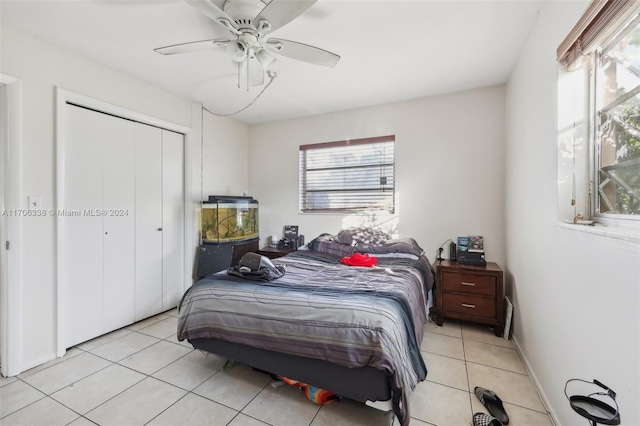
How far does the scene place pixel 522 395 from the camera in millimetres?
1727

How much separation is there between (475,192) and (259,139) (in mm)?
3201

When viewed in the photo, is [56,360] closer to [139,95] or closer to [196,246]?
[196,246]

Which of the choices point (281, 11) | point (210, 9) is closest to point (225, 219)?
point (210, 9)

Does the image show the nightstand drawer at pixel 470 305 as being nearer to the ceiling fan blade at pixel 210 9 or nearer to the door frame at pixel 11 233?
the ceiling fan blade at pixel 210 9

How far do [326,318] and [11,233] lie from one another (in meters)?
2.47

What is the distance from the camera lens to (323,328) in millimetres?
1482

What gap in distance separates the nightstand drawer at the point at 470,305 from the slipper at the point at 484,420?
4.10ft

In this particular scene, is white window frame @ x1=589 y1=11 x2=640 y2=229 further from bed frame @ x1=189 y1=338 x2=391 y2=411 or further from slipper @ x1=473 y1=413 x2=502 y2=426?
bed frame @ x1=189 y1=338 x2=391 y2=411

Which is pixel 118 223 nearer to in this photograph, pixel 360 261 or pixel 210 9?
pixel 210 9

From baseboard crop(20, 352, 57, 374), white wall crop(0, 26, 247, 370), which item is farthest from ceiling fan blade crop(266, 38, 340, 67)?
baseboard crop(20, 352, 57, 374)

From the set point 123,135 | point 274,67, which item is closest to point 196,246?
point 123,135

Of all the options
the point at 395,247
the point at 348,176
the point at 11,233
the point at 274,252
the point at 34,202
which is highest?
the point at 348,176

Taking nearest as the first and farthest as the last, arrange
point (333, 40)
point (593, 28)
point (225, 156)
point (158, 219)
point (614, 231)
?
point (614, 231), point (593, 28), point (333, 40), point (158, 219), point (225, 156)

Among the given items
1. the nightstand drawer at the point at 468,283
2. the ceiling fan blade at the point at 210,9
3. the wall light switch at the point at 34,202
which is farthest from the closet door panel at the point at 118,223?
the nightstand drawer at the point at 468,283
